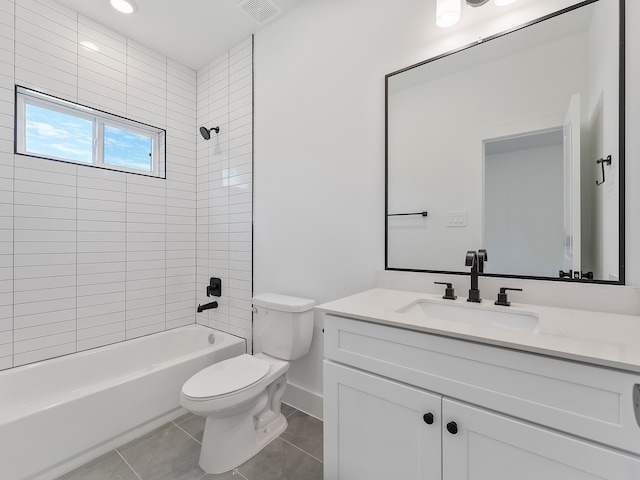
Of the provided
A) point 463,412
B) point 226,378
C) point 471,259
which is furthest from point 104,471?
point 471,259

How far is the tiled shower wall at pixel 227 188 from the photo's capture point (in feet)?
7.37

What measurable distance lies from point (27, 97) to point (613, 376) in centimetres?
311

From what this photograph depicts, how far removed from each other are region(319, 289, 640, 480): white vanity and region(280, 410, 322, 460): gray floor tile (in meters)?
0.48

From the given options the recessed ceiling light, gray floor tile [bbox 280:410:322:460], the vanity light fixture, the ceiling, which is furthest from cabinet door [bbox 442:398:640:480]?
the recessed ceiling light

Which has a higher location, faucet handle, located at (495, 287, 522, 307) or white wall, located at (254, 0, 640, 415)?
white wall, located at (254, 0, 640, 415)

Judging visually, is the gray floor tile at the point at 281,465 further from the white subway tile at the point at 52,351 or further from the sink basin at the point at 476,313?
the white subway tile at the point at 52,351

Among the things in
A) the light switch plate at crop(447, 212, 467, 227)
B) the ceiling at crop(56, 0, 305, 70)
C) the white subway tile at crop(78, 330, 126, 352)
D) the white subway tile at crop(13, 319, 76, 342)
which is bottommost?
the white subway tile at crop(78, 330, 126, 352)

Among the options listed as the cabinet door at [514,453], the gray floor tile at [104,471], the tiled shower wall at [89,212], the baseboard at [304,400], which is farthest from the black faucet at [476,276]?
the tiled shower wall at [89,212]

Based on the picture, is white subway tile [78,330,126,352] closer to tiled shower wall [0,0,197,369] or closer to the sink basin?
tiled shower wall [0,0,197,369]

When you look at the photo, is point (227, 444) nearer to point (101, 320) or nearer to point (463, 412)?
point (463, 412)

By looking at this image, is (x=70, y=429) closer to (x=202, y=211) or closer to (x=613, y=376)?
(x=202, y=211)

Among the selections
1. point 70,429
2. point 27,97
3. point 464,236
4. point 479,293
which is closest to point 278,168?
point 464,236

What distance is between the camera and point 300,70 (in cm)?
192

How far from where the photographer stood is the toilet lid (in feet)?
4.50
